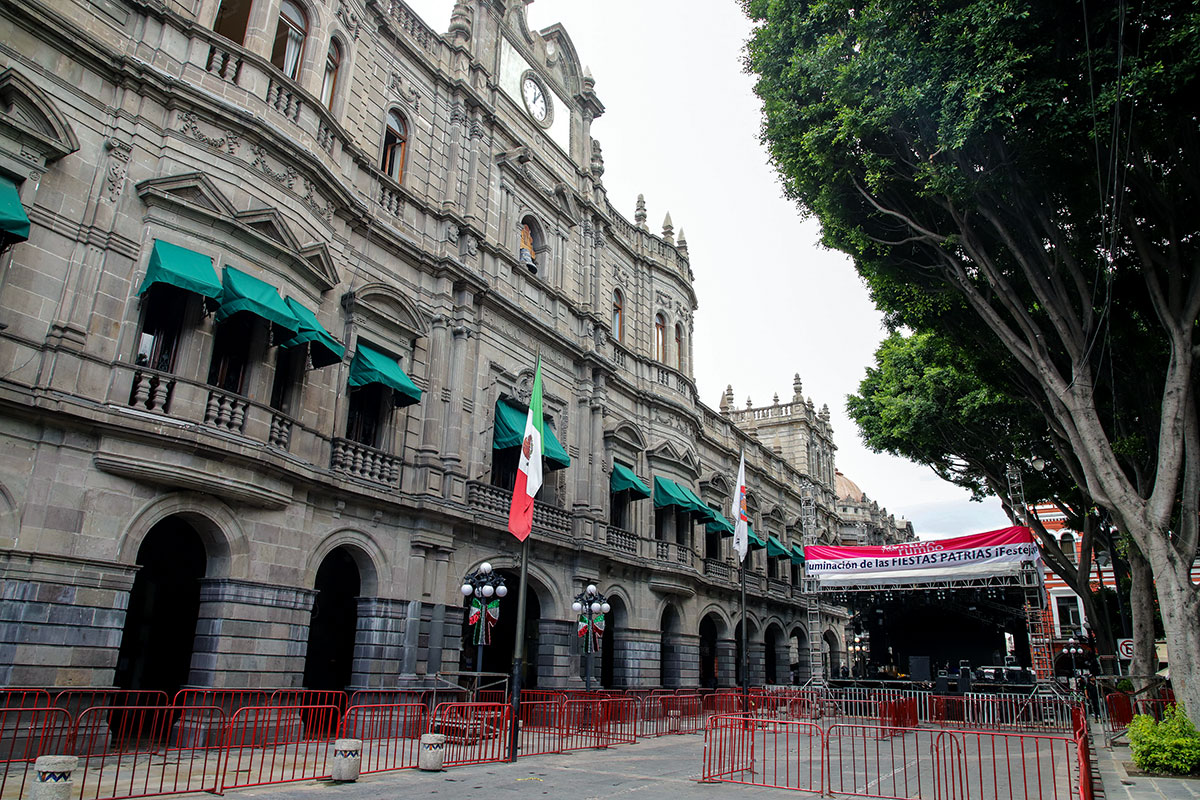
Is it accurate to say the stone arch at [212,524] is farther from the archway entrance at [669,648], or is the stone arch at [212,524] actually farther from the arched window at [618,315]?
the archway entrance at [669,648]

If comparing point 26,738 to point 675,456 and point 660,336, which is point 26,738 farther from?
point 660,336

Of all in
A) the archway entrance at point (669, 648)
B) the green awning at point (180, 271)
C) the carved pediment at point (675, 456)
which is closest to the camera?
the green awning at point (180, 271)

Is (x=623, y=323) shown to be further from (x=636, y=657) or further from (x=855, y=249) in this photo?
(x=855, y=249)

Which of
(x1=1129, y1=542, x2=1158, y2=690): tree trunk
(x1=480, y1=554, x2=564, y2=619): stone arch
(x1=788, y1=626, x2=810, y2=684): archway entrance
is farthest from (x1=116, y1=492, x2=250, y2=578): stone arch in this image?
(x1=788, y1=626, x2=810, y2=684): archway entrance

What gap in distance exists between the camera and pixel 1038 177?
1244 cm

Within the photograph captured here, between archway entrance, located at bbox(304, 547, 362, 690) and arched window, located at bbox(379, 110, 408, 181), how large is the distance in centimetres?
947

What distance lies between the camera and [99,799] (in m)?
8.10

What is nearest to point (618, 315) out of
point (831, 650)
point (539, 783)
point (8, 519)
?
point (539, 783)

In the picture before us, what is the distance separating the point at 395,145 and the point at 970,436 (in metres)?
18.2

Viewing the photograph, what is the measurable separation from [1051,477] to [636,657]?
1391 centimetres

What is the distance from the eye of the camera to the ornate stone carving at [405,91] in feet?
64.8

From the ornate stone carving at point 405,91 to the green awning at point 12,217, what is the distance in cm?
1033

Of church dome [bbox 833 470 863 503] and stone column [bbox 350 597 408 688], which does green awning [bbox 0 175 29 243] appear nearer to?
stone column [bbox 350 597 408 688]

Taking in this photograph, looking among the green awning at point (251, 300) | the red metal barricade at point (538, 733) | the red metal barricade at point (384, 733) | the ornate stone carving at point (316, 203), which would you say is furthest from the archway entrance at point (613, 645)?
the green awning at point (251, 300)
